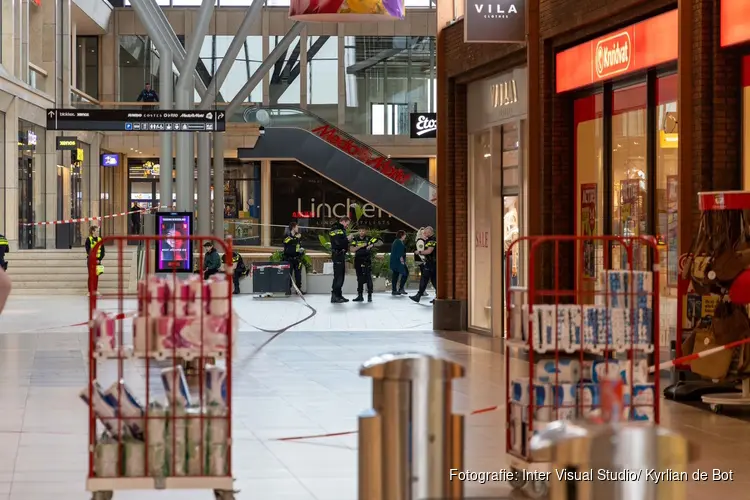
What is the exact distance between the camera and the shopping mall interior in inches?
247

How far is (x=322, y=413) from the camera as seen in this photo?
1046 cm

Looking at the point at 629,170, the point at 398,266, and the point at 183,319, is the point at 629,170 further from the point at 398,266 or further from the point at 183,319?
the point at 398,266

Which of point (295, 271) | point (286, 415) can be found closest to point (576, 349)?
point (286, 415)

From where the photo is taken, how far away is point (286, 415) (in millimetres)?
10352

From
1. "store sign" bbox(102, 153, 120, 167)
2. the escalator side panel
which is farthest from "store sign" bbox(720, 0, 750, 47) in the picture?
"store sign" bbox(102, 153, 120, 167)

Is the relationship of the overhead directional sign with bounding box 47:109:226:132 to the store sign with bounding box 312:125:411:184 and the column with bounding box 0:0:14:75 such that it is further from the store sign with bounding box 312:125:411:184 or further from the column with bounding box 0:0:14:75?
the store sign with bounding box 312:125:411:184

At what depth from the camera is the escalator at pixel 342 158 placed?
136 feet

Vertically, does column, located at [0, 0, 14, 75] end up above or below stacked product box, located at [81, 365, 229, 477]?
above

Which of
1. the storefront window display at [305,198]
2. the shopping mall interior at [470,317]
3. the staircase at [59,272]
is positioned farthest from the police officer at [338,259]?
the storefront window display at [305,198]

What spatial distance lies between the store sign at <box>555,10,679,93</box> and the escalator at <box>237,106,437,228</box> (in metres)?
26.0

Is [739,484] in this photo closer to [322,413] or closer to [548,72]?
[322,413]

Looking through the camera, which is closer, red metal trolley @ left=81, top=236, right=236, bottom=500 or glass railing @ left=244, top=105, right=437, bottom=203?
red metal trolley @ left=81, top=236, right=236, bottom=500

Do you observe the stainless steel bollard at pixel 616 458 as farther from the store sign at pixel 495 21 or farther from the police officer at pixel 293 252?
the police officer at pixel 293 252

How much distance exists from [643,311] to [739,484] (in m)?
1.26
